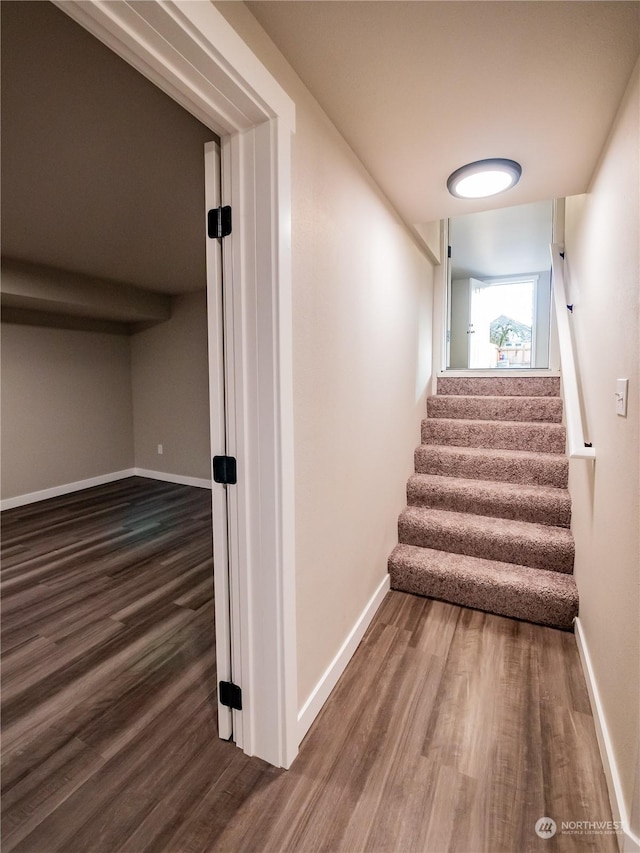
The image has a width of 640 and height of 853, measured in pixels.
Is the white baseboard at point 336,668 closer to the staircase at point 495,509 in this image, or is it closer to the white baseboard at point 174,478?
the staircase at point 495,509

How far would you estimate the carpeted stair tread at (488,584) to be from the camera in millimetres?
2107

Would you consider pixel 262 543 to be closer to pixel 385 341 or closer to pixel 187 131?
pixel 385 341

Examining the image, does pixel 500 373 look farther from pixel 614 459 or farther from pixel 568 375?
pixel 614 459

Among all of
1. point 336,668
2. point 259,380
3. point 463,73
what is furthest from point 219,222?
point 336,668

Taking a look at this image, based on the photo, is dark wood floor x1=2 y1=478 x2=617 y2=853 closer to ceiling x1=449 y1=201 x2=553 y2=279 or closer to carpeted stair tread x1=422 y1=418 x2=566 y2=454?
carpeted stair tread x1=422 y1=418 x2=566 y2=454

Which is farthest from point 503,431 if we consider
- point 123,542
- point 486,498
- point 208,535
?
point 123,542

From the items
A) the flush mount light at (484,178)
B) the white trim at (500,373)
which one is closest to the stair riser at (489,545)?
the white trim at (500,373)

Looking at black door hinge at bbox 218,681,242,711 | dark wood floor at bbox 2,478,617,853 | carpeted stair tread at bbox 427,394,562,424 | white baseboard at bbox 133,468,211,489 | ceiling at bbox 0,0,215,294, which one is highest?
ceiling at bbox 0,0,215,294

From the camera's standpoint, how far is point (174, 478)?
519 cm

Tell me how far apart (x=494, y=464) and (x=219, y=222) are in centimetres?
243

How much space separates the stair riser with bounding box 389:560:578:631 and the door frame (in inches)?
48.1

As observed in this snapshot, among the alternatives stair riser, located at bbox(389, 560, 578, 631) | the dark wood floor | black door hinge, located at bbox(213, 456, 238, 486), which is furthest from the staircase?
black door hinge, located at bbox(213, 456, 238, 486)

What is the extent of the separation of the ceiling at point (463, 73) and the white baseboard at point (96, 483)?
4.13 meters

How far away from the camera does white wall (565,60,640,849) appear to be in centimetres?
A: 117
